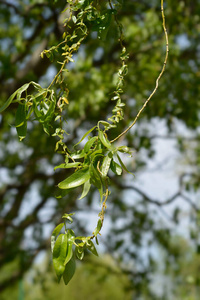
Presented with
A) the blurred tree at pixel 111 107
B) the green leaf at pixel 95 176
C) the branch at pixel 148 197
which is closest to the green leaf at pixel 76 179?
the green leaf at pixel 95 176

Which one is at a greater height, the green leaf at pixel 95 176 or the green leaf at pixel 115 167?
the green leaf at pixel 95 176

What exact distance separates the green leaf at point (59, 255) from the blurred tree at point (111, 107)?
2.03m

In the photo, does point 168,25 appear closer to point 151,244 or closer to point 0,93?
point 0,93

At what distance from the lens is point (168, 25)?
12.0ft

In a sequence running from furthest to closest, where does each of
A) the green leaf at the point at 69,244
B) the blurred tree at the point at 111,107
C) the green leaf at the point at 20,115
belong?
the blurred tree at the point at 111,107
the green leaf at the point at 20,115
the green leaf at the point at 69,244

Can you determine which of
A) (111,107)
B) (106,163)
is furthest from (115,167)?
(111,107)

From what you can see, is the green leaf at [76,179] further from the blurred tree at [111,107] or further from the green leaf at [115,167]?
the blurred tree at [111,107]

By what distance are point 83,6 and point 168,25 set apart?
2800mm

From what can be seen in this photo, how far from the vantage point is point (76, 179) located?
32.6 inches

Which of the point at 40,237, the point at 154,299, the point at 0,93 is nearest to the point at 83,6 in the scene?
the point at 0,93

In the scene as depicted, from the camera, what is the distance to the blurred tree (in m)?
→ 3.54

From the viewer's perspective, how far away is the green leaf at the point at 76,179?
82cm

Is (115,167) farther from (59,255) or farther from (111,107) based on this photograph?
(111,107)

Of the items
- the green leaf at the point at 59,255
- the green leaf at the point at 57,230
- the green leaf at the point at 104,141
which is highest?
the green leaf at the point at 104,141
